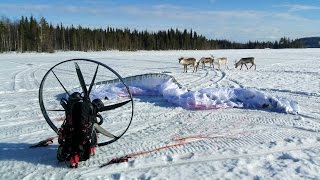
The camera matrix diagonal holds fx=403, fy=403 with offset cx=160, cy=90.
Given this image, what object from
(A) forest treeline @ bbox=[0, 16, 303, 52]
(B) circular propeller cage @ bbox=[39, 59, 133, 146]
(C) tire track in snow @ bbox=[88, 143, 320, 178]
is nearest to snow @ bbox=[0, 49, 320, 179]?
(C) tire track in snow @ bbox=[88, 143, 320, 178]

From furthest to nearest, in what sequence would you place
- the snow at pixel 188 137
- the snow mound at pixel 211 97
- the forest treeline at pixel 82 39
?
the forest treeline at pixel 82 39, the snow mound at pixel 211 97, the snow at pixel 188 137

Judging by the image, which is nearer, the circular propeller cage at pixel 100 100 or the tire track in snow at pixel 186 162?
the tire track in snow at pixel 186 162

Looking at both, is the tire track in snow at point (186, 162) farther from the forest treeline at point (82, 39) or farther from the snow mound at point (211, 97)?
the forest treeline at point (82, 39)

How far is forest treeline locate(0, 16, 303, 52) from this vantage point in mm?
84875

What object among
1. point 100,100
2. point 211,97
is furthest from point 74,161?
point 211,97

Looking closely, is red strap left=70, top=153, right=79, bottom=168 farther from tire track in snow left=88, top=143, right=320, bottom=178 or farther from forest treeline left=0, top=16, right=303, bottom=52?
forest treeline left=0, top=16, right=303, bottom=52

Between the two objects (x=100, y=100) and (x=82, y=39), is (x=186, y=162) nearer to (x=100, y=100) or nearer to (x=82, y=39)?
(x=100, y=100)

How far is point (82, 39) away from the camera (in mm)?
100375

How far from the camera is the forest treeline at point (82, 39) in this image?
278ft

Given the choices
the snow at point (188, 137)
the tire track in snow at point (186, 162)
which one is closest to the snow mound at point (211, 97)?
the snow at point (188, 137)

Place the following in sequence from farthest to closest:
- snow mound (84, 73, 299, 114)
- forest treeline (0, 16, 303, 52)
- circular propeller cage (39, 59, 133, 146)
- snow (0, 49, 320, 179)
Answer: forest treeline (0, 16, 303, 52) → snow mound (84, 73, 299, 114) → circular propeller cage (39, 59, 133, 146) → snow (0, 49, 320, 179)

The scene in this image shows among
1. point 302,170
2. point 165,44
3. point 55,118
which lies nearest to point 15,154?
point 55,118

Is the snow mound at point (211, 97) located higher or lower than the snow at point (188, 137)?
higher

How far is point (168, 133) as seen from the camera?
9516 mm
